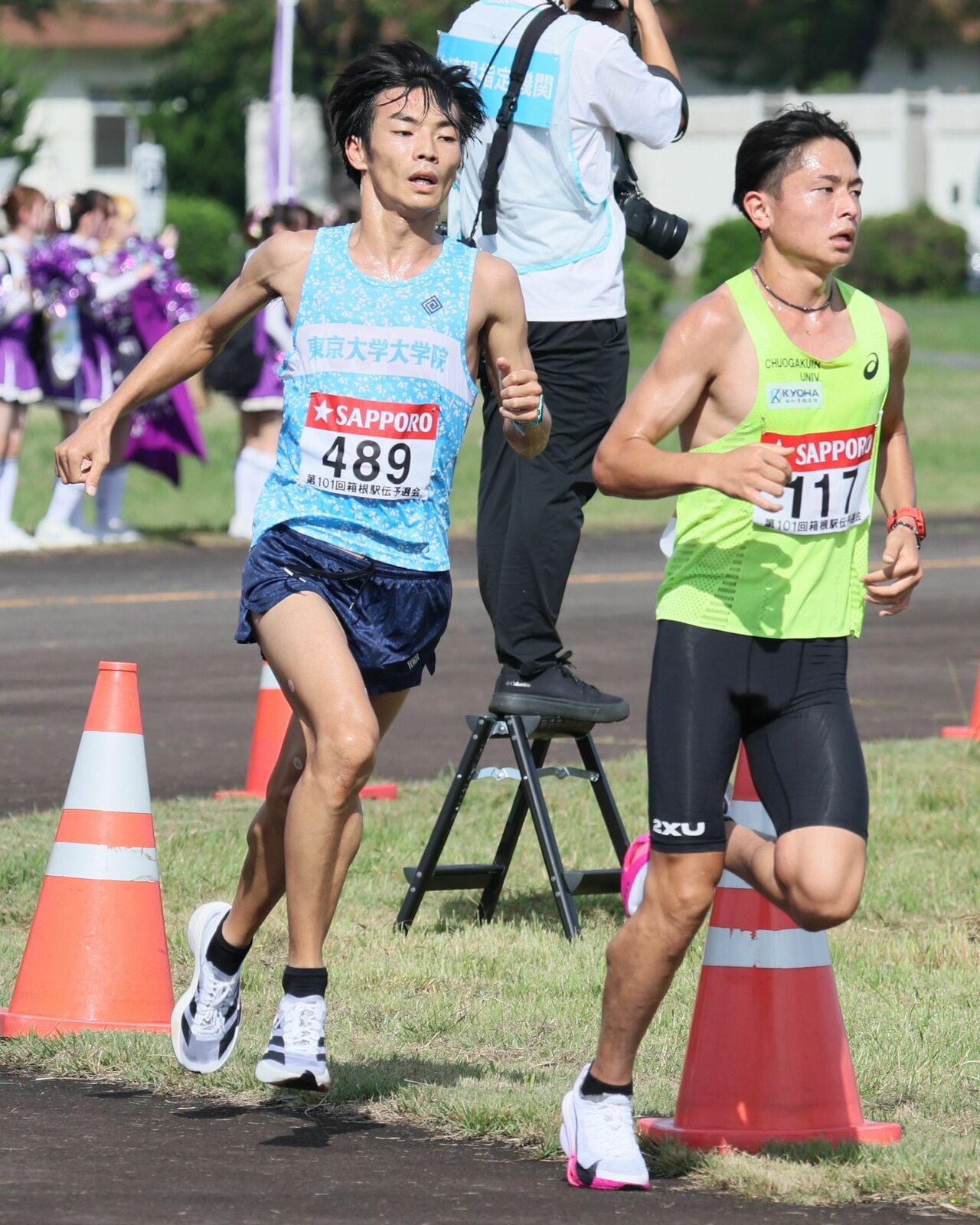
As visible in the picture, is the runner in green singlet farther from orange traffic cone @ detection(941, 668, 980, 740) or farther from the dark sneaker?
orange traffic cone @ detection(941, 668, 980, 740)

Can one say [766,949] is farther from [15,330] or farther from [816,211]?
[15,330]

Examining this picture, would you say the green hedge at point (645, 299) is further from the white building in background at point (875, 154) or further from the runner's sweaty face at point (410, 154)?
the runner's sweaty face at point (410, 154)

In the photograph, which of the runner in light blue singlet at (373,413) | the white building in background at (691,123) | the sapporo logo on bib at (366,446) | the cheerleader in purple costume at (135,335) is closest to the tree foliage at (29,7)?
the white building in background at (691,123)

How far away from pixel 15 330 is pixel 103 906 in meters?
11.5

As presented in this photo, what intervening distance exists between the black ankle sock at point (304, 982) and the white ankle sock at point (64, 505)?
12766 mm

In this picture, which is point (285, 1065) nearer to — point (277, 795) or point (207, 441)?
point (277, 795)

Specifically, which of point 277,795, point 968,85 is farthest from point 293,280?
point 968,85

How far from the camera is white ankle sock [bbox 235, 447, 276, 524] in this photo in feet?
58.5

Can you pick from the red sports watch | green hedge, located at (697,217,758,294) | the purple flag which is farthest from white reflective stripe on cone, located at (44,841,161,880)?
green hedge, located at (697,217,758,294)

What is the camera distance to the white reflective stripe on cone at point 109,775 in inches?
250

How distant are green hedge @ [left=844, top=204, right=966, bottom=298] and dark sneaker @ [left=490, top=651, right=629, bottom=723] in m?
50.1

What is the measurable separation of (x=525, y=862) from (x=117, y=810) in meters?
2.45

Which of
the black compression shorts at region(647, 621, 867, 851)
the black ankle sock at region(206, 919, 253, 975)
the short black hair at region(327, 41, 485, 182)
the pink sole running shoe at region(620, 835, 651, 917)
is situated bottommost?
the black ankle sock at region(206, 919, 253, 975)

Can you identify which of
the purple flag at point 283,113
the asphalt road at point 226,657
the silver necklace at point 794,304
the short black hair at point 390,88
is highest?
the purple flag at point 283,113
